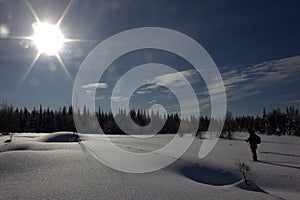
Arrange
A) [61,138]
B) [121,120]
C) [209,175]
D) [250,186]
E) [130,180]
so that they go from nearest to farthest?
[130,180] → [250,186] → [209,175] → [61,138] → [121,120]

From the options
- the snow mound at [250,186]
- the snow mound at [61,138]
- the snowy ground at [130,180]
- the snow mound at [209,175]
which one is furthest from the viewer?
the snow mound at [61,138]

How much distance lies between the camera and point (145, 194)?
6.94 m

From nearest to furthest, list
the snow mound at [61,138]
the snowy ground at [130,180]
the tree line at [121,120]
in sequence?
the snowy ground at [130,180] < the snow mound at [61,138] < the tree line at [121,120]

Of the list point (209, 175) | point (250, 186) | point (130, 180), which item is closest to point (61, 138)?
point (209, 175)

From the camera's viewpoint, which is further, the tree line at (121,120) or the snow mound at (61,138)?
the tree line at (121,120)

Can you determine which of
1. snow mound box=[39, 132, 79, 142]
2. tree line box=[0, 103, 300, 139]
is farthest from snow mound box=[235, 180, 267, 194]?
tree line box=[0, 103, 300, 139]

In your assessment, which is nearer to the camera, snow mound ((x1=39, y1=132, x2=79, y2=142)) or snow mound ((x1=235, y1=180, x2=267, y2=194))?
snow mound ((x1=235, y1=180, x2=267, y2=194))

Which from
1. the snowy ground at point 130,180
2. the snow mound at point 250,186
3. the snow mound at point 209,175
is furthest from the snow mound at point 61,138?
the snow mound at point 250,186

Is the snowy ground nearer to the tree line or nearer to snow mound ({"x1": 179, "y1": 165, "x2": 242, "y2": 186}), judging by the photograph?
snow mound ({"x1": 179, "y1": 165, "x2": 242, "y2": 186})

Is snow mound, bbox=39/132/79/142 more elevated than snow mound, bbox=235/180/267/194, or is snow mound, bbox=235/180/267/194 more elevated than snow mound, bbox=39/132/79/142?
snow mound, bbox=39/132/79/142

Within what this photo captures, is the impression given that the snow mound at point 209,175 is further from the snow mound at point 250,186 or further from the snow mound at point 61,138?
the snow mound at point 61,138

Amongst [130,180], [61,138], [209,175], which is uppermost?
[61,138]

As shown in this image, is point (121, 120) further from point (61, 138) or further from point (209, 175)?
point (209, 175)

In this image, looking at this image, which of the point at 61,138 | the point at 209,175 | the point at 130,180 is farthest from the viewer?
the point at 61,138
